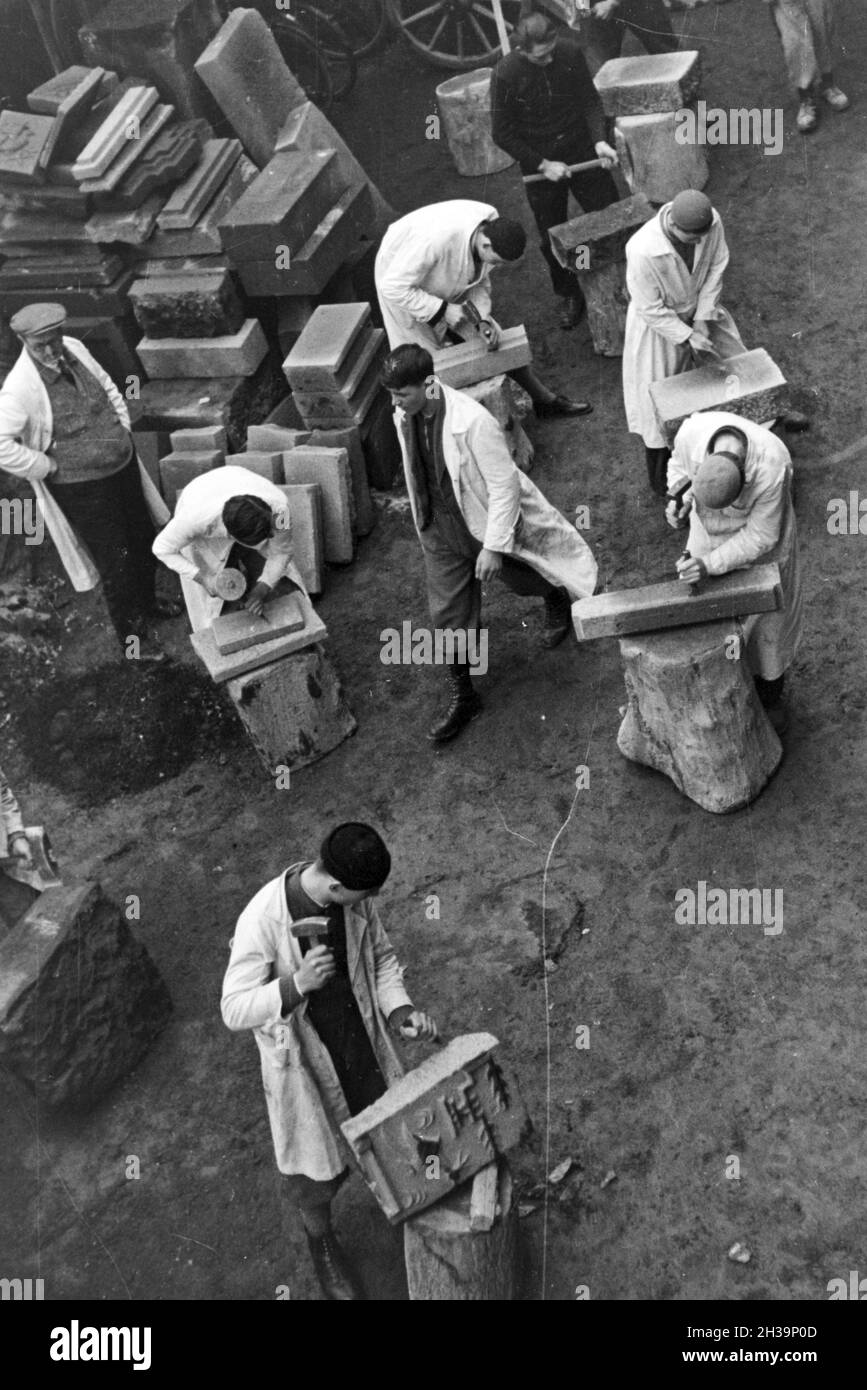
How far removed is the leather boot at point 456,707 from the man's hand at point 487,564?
1.69ft

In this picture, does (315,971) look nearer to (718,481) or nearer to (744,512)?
(718,481)

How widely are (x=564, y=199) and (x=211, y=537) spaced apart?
369cm

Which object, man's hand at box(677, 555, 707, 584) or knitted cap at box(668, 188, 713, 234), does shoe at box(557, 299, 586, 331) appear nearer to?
knitted cap at box(668, 188, 713, 234)

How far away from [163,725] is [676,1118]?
3375 mm

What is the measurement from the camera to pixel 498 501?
6141 mm

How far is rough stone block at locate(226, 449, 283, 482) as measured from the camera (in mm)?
7703

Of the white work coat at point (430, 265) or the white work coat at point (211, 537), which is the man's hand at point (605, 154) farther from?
the white work coat at point (211, 537)

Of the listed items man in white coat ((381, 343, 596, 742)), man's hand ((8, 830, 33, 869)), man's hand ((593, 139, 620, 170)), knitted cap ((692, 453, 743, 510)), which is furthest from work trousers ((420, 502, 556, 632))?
man's hand ((593, 139, 620, 170))

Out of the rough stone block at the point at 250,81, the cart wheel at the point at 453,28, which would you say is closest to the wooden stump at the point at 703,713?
the rough stone block at the point at 250,81

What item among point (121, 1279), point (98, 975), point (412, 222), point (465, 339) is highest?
point (412, 222)

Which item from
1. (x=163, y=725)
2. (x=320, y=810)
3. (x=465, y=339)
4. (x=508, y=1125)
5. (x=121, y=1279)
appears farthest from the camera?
(x=465, y=339)

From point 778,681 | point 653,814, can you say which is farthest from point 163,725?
point 778,681

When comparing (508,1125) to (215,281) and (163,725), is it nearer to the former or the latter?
(163,725)

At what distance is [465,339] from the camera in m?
7.75
